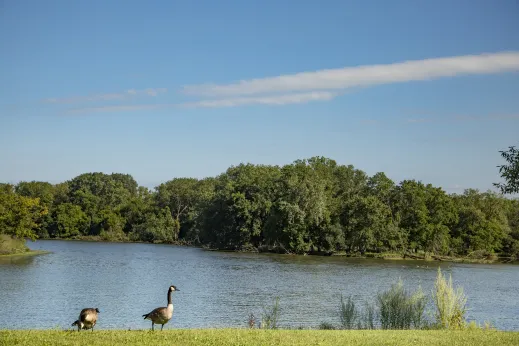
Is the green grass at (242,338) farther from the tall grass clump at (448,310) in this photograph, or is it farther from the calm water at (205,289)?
the calm water at (205,289)

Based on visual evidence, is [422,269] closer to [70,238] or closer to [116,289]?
[116,289]

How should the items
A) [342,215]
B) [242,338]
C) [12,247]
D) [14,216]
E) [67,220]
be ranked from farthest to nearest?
1. [67,220]
2. [342,215]
3. [12,247]
4. [14,216]
5. [242,338]

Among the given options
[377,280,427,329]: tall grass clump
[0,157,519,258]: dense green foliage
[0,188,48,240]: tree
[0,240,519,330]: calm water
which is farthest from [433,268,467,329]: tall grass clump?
[0,157,519,258]: dense green foliage

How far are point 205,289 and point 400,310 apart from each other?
72.1 feet

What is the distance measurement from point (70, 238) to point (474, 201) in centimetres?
8375

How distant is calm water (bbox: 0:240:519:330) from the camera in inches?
1181

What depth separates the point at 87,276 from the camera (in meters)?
49.9

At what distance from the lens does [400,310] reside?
947 inches

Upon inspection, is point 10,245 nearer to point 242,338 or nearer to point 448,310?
point 448,310

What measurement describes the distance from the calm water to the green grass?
9.91 m

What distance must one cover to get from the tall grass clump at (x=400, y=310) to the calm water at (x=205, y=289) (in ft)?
17.0

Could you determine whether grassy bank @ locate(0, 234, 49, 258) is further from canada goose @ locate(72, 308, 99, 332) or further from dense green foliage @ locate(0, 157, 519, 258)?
canada goose @ locate(72, 308, 99, 332)

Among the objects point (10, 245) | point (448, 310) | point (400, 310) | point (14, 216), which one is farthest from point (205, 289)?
point (10, 245)

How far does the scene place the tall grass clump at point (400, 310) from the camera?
23781mm
